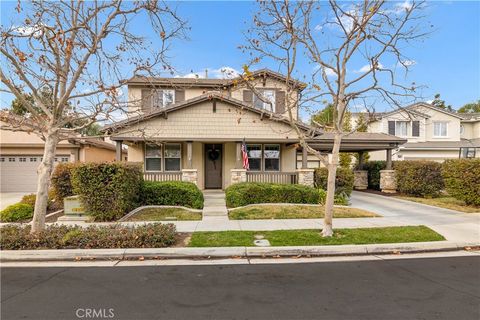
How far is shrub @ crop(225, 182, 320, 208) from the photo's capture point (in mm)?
11508

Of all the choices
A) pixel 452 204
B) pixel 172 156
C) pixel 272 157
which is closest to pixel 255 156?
pixel 272 157

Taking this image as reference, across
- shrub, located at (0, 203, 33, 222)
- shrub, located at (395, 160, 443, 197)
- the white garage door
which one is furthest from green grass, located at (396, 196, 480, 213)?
the white garage door

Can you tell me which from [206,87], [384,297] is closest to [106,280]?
[384,297]

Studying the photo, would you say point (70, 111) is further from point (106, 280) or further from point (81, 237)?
point (106, 280)

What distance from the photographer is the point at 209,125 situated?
14281mm

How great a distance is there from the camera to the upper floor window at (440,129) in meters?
28.9

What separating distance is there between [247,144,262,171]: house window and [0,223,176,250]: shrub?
939cm

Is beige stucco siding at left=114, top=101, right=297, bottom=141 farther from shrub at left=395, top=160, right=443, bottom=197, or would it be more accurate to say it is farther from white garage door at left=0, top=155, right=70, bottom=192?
white garage door at left=0, top=155, right=70, bottom=192

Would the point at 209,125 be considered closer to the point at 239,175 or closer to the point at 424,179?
the point at 239,175

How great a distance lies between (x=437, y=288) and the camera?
4.44 m

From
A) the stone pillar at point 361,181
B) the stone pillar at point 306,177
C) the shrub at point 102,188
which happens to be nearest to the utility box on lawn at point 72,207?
the shrub at point 102,188

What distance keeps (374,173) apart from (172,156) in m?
13.6

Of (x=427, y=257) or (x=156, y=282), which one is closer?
(x=156, y=282)

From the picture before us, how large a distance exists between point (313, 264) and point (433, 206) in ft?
30.9
